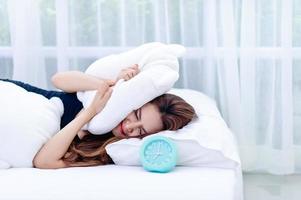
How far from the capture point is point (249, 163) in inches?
98.9

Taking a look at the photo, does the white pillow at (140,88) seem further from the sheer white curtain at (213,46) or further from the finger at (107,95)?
the sheer white curtain at (213,46)

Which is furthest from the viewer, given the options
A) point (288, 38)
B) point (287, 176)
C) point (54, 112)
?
point (287, 176)

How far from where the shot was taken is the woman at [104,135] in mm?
1793

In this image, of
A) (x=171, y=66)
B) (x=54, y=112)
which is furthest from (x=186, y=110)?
(x=54, y=112)

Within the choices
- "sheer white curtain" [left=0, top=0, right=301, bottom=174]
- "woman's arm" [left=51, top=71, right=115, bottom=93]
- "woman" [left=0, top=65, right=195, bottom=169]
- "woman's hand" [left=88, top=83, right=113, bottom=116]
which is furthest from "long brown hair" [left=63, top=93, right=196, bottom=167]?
"sheer white curtain" [left=0, top=0, right=301, bottom=174]

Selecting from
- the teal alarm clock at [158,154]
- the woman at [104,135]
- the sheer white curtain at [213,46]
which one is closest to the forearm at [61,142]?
the woman at [104,135]

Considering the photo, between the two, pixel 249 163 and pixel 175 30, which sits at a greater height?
pixel 175 30

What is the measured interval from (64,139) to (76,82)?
0.92ft

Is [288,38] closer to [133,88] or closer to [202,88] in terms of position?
[202,88]

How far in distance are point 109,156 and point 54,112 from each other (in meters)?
0.30

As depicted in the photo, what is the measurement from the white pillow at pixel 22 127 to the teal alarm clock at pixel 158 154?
372mm

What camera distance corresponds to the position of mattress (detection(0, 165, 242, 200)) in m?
1.50

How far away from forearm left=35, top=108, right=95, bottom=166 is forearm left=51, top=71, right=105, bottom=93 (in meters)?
0.14

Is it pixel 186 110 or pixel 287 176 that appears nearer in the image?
pixel 186 110
